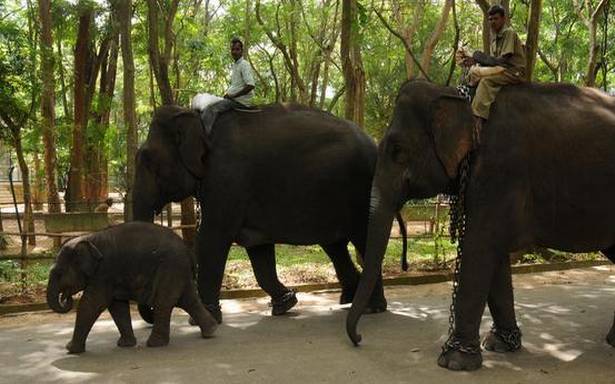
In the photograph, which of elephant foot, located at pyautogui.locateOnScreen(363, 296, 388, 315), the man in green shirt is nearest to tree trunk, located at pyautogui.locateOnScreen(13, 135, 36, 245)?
the man in green shirt

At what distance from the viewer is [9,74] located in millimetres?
12688

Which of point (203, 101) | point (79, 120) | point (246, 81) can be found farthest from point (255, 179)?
point (79, 120)

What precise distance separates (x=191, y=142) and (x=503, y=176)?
319 cm

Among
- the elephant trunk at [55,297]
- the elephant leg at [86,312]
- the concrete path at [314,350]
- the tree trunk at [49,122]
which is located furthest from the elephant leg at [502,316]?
the tree trunk at [49,122]

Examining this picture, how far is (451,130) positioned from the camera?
549 centimetres

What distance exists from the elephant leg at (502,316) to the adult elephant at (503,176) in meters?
0.43

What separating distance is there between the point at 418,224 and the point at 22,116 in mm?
11453

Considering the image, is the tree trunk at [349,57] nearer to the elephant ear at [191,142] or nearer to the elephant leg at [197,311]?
the elephant ear at [191,142]

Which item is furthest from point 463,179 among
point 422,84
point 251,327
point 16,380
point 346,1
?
point 346,1

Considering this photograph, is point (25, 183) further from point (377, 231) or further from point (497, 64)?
point (497, 64)

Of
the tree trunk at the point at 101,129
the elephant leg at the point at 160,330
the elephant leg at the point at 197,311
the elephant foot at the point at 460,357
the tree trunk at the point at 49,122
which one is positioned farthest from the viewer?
the tree trunk at the point at 101,129

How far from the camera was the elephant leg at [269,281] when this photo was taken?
7.58 meters

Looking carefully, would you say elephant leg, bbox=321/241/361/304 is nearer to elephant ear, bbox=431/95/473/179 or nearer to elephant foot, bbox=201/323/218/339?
elephant foot, bbox=201/323/218/339

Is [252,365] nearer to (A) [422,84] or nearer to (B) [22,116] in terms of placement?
(A) [422,84]
